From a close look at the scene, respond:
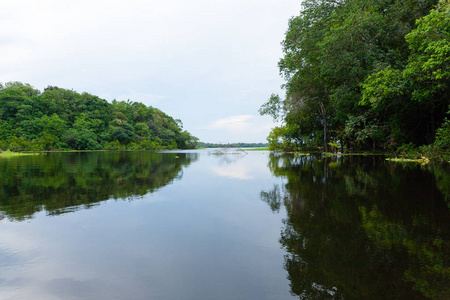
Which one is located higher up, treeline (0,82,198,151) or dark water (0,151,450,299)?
treeline (0,82,198,151)

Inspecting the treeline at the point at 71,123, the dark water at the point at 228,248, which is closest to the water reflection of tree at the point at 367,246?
the dark water at the point at 228,248

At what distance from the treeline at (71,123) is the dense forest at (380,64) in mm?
44705

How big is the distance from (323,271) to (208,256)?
122 centimetres

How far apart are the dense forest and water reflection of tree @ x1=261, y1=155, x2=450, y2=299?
31.9 ft

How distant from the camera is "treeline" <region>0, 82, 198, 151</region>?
53.8 m

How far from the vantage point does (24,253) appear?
9.98 ft

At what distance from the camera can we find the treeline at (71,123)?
53750mm

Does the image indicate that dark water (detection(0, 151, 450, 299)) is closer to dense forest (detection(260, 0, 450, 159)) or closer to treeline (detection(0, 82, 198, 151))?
dense forest (detection(260, 0, 450, 159))

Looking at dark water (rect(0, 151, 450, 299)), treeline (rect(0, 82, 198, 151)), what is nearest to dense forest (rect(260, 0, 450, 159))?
dark water (rect(0, 151, 450, 299))

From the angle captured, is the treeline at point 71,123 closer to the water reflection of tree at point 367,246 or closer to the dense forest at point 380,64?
the dense forest at point 380,64

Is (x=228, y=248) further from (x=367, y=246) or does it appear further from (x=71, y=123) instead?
(x=71, y=123)

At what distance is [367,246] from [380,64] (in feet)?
50.7

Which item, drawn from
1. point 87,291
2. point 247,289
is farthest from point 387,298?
point 87,291

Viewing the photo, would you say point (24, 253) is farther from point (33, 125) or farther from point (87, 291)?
point (33, 125)
